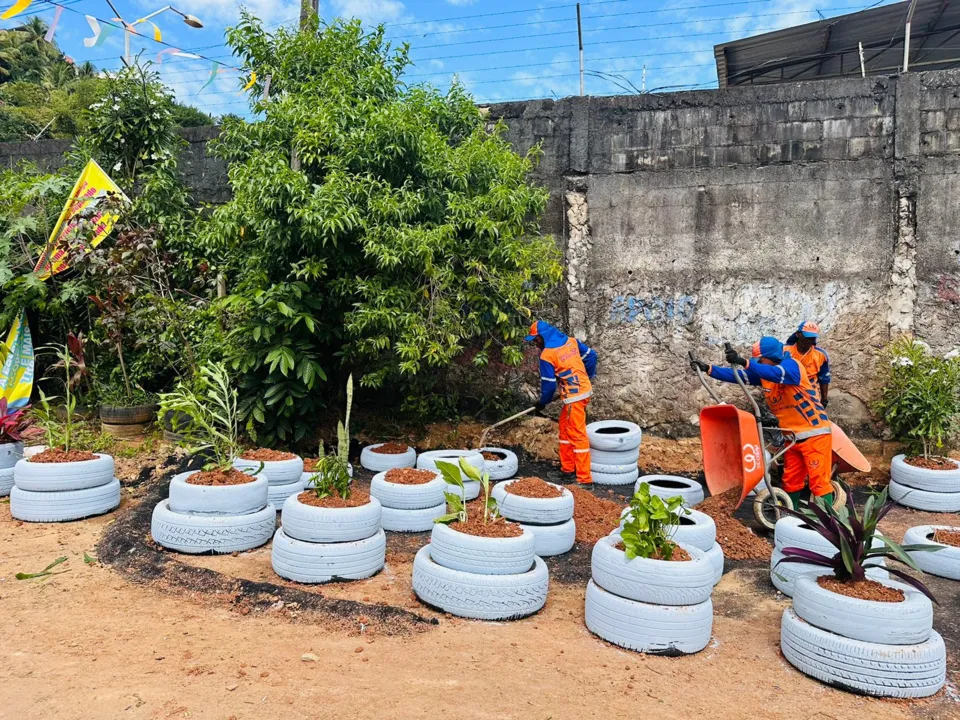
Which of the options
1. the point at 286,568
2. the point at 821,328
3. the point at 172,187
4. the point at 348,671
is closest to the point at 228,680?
the point at 348,671

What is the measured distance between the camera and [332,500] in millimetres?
4352

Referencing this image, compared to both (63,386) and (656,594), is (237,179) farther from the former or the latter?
(656,594)

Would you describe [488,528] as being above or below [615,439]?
above

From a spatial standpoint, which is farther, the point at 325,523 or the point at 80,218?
the point at 80,218

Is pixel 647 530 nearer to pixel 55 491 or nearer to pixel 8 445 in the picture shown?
pixel 55 491

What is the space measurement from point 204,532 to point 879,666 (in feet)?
12.6

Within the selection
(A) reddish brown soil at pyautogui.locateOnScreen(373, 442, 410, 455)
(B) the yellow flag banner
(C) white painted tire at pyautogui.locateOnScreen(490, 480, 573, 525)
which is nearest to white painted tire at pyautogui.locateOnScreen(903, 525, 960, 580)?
(C) white painted tire at pyautogui.locateOnScreen(490, 480, 573, 525)

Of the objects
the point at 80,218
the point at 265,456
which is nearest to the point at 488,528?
the point at 265,456

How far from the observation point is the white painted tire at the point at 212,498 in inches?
179

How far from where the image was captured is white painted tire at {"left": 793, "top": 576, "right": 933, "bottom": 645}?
9.94ft

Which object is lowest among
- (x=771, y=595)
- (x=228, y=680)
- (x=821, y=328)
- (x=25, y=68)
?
(x=771, y=595)

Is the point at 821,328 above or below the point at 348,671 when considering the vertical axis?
above

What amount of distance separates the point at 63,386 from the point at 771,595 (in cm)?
872

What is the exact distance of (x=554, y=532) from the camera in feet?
15.5
